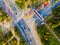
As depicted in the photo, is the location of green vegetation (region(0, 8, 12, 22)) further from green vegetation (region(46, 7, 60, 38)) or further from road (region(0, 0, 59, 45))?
green vegetation (region(46, 7, 60, 38))

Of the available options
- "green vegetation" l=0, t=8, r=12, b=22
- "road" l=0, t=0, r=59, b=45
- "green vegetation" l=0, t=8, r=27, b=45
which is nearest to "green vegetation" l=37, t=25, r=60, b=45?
"road" l=0, t=0, r=59, b=45

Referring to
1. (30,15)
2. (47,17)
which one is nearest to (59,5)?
(47,17)

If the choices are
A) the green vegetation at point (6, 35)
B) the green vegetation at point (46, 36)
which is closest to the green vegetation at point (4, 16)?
the green vegetation at point (6, 35)

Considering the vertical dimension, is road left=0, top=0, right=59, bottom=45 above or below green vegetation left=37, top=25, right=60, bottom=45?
above

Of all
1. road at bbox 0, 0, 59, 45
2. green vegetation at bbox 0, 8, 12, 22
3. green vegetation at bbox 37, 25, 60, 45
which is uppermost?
green vegetation at bbox 0, 8, 12, 22

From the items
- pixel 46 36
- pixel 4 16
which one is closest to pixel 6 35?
pixel 4 16

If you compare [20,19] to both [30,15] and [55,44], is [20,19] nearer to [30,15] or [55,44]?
[30,15]
